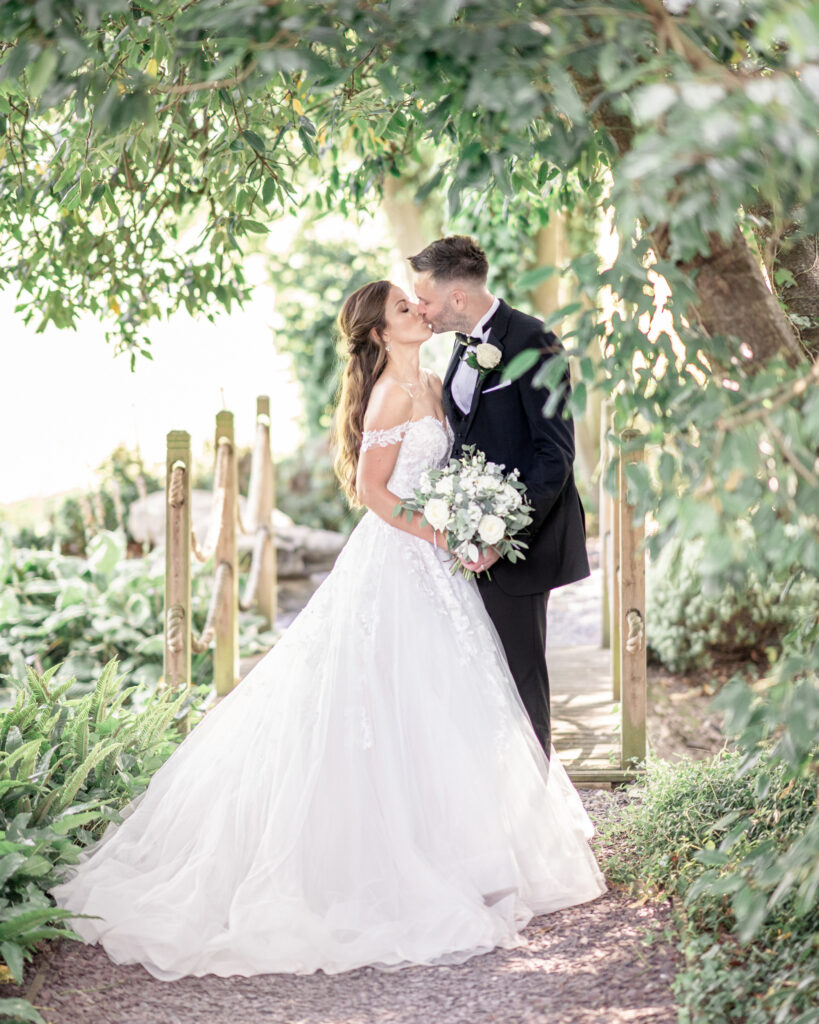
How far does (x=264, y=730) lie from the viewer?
11.7ft

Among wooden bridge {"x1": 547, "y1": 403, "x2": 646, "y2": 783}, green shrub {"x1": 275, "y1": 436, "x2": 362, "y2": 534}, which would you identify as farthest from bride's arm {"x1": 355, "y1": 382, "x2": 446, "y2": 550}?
green shrub {"x1": 275, "y1": 436, "x2": 362, "y2": 534}

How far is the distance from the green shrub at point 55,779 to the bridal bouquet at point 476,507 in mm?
1450

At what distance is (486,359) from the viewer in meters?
3.58

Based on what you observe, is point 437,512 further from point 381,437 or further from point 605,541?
point 605,541

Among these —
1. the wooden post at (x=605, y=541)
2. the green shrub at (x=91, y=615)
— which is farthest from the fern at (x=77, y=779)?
the wooden post at (x=605, y=541)

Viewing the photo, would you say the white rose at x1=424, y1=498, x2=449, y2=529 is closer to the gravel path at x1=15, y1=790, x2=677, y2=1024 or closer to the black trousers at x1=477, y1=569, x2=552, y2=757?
the black trousers at x1=477, y1=569, x2=552, y2=757

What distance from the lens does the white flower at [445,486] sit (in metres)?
3.46

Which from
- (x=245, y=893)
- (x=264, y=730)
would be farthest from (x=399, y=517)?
(x=245, y=893)

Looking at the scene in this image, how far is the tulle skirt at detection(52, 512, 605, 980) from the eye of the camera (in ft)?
10.0

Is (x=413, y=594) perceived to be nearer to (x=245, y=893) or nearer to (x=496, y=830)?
(x=496, y=830)

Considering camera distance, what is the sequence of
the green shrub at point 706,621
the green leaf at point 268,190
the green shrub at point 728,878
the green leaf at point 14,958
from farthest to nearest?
the green shrub at point 706,621
the green leaf at point 268,190
the green leaf at point 14,958
the green shrub at point 728,878

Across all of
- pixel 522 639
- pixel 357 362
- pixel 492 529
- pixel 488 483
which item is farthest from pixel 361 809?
pixel 357 362

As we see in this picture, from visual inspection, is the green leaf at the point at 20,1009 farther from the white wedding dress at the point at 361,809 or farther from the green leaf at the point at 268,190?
the green leaf at the point at 268,190

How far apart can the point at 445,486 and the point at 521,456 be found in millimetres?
364
